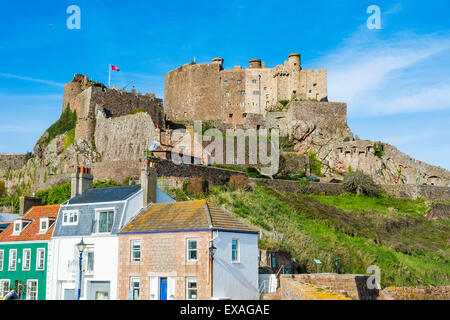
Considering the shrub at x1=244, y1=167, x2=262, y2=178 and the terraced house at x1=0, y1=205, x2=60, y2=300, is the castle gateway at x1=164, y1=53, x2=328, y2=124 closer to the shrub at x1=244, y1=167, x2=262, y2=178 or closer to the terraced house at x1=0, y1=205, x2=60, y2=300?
the shrub at x1=244, y1=167, x2=262, y2=178

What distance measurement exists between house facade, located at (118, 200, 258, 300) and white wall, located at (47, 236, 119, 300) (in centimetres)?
60

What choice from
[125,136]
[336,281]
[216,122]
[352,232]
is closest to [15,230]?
[336,281]

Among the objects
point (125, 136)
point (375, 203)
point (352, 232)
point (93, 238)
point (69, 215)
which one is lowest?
point (352, 232)

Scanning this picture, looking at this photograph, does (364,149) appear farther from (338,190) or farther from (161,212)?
(161,212)

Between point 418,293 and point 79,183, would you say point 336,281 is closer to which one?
point 418,293

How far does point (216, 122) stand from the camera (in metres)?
74.2

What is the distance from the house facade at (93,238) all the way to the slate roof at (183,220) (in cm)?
103

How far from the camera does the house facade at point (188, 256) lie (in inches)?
922

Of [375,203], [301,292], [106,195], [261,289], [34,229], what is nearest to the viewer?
[301,292]

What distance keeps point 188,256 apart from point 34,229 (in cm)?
1114

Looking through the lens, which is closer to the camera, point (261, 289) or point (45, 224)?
point (261, 289)

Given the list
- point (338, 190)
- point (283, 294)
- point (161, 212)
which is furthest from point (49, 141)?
point (283, 294)

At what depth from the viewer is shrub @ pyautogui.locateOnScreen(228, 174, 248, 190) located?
4650cm

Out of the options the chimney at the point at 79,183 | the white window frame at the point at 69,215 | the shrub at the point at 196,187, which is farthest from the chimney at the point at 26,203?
the shrub at the point at 196,187
